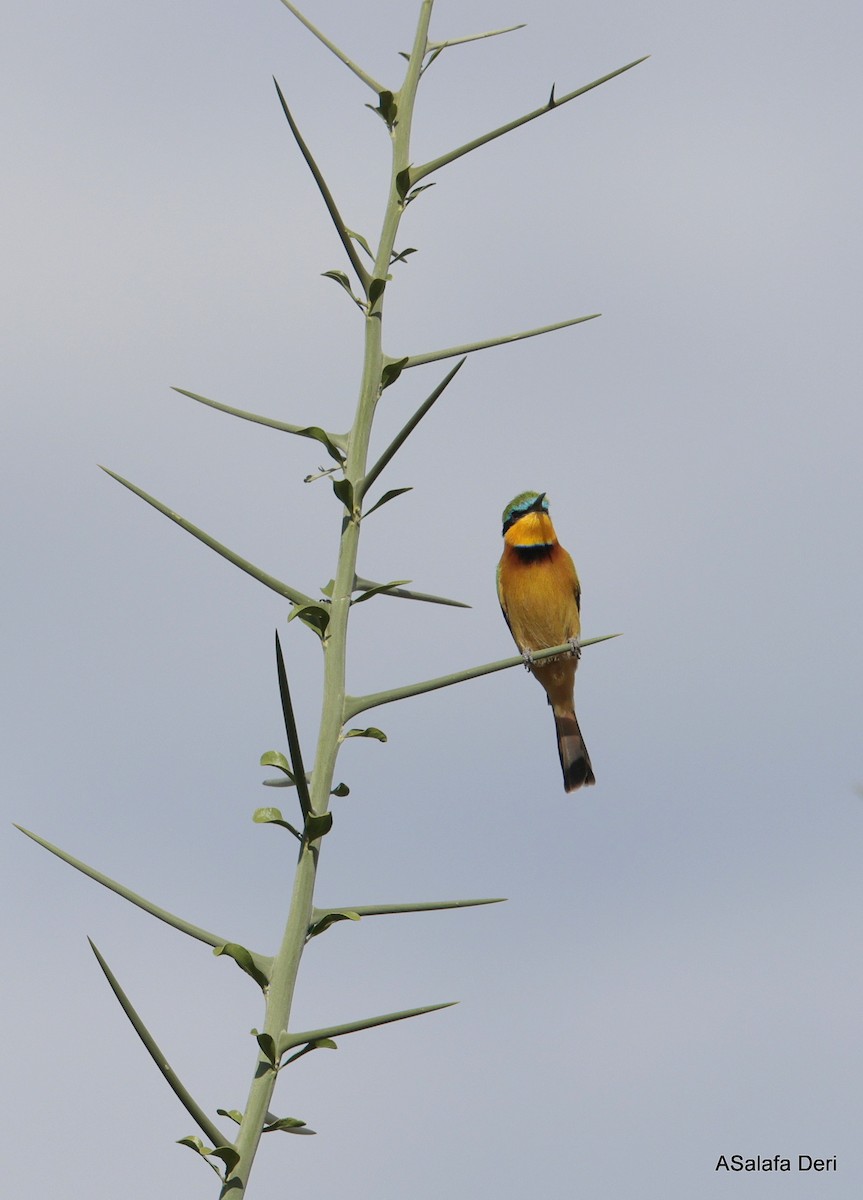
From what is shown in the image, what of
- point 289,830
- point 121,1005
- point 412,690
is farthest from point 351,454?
point 121,1005

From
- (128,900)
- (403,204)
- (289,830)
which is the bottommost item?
(128,900)

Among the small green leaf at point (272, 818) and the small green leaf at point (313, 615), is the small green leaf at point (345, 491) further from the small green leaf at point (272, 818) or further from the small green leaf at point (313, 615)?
the small green leaf at point (272, 818)

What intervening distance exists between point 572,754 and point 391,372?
14.1m

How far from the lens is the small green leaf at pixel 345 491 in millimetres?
3742

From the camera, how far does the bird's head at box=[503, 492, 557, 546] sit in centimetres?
1622

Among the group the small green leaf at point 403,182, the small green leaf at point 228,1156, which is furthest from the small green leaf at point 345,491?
the small green leaf at point 228,1156

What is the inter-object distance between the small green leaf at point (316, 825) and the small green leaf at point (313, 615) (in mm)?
562

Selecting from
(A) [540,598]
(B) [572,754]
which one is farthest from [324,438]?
(B) [572,754]

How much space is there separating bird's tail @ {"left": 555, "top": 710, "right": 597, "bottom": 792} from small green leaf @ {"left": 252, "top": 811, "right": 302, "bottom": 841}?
14.2 meters

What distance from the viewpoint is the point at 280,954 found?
11.1ft

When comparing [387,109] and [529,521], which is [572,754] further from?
[387,109]

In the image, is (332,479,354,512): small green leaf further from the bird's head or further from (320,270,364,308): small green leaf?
the bird's head

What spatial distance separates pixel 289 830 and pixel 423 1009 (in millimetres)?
705

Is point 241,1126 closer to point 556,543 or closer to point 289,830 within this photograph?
point 289,830
